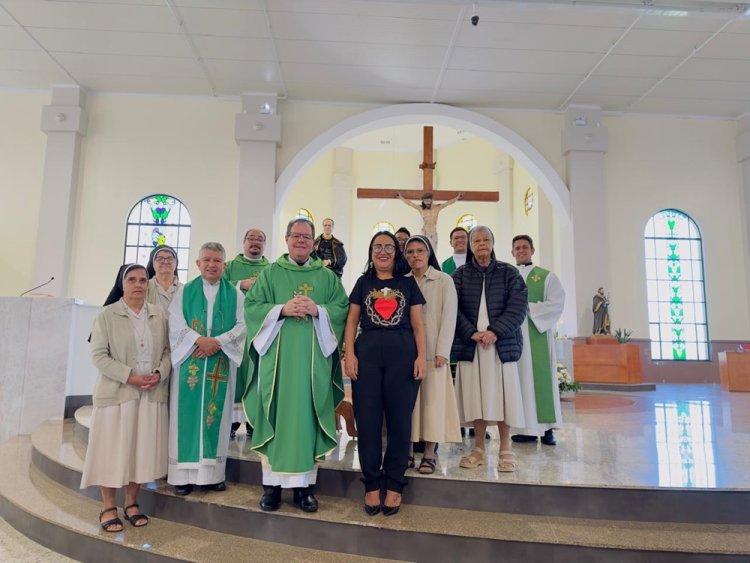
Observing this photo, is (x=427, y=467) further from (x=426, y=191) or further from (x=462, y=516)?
(x=426, y=191)

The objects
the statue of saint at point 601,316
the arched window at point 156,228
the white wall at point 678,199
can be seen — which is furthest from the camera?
the white wall at point 678,199

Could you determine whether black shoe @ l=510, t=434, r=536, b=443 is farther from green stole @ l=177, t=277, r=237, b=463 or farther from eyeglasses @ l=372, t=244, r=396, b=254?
green stole @ l=177, t=277, r=237, b=463

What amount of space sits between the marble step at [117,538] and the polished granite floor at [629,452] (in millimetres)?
598

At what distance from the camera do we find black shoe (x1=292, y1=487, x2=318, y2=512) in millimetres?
2838

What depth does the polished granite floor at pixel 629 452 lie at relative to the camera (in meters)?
2.97

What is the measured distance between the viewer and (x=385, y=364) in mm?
2881

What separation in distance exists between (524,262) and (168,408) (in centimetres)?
272

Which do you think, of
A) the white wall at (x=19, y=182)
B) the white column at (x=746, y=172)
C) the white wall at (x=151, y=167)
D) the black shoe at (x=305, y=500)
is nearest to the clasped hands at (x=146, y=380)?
the black shoe at (x=305, y=500)

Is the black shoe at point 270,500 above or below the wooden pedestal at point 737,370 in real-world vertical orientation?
below

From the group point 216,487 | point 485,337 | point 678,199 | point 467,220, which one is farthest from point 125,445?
point 467,220

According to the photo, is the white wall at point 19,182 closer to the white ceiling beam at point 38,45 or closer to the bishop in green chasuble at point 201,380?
the white ceiling beam at point 38,45

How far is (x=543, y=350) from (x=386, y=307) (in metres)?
1.59

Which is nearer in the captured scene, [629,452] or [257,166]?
[629,452]

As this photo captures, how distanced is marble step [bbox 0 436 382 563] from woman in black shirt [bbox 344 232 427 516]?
0.44 meters
